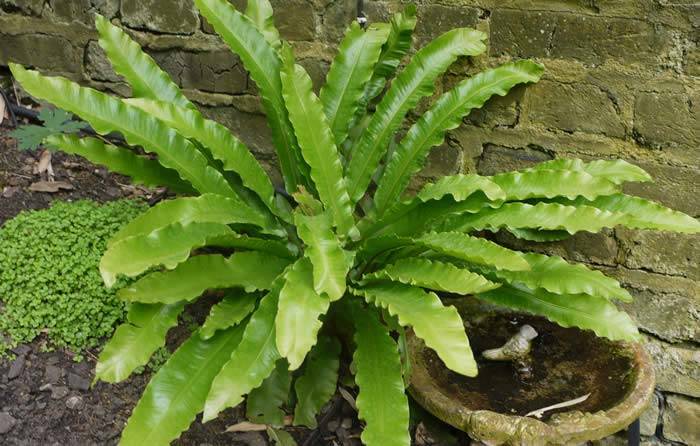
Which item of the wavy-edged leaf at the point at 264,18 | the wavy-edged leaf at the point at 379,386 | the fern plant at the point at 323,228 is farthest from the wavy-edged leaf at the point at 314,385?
the wavy-edged leaf at the point at 264,18

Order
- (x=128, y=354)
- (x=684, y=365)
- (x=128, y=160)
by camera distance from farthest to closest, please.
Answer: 1. (x=684, y=365)
2. (x=128, y=160)
3. (x=128, y=354)

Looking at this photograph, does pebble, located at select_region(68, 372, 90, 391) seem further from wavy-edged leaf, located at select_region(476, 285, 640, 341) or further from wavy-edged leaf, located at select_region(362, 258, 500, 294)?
wavy-edged leaf, located at select_region(476, 285, 640, 341)

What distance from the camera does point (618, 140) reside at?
7.65 feet

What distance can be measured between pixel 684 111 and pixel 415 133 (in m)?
0.88

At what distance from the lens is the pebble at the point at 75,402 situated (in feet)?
7.34

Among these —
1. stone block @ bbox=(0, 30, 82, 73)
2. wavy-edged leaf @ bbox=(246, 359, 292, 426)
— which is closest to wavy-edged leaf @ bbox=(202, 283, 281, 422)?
wavy-edged leaf @ bbox=(246, 359, 292, 426)

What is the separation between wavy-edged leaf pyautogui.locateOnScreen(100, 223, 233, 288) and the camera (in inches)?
69.3

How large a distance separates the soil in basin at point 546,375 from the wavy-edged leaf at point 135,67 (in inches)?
51.2

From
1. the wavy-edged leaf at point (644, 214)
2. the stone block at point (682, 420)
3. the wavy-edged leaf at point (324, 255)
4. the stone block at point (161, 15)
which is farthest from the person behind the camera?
the stone block at point (161, 15)

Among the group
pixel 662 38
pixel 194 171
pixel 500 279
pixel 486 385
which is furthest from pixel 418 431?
pixel 662 38

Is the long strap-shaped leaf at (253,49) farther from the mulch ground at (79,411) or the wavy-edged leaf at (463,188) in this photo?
the mulch ground at (79,411)

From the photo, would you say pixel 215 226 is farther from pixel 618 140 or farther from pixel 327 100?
pixel 618 140

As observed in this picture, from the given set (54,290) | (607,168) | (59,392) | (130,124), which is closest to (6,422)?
(59,392)

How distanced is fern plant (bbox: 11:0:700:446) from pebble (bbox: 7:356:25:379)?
0.54m
